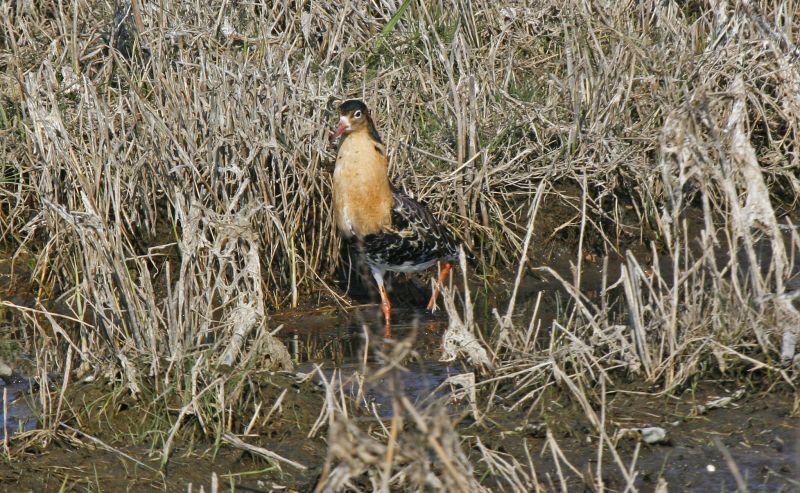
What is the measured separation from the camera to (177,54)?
25.2 ft

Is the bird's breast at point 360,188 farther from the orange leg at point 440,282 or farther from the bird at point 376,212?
the orange leg at point 440,282

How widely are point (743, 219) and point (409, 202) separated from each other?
274 cm

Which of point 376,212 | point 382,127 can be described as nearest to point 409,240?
point 376,212

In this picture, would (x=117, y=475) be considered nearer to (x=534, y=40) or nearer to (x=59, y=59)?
(x=59, y=59)

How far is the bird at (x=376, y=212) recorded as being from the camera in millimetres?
6816

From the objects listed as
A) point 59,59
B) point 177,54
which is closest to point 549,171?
point 177,54

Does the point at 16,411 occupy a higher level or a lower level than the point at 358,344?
higher

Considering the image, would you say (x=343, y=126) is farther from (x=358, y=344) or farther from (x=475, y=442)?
(x=475, y=442)

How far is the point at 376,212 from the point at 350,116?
64 centimetres

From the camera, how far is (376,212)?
693cm

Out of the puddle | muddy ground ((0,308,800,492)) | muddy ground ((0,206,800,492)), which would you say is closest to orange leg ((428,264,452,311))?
muddy ground ((0,206,800,492))

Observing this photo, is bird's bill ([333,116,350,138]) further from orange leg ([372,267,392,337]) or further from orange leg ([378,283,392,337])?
orange leg ([378,283,392,337])

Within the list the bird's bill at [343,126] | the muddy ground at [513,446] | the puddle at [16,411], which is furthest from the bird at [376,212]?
the puddle at [16,411]

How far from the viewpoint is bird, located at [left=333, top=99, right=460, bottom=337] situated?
22.4ft
